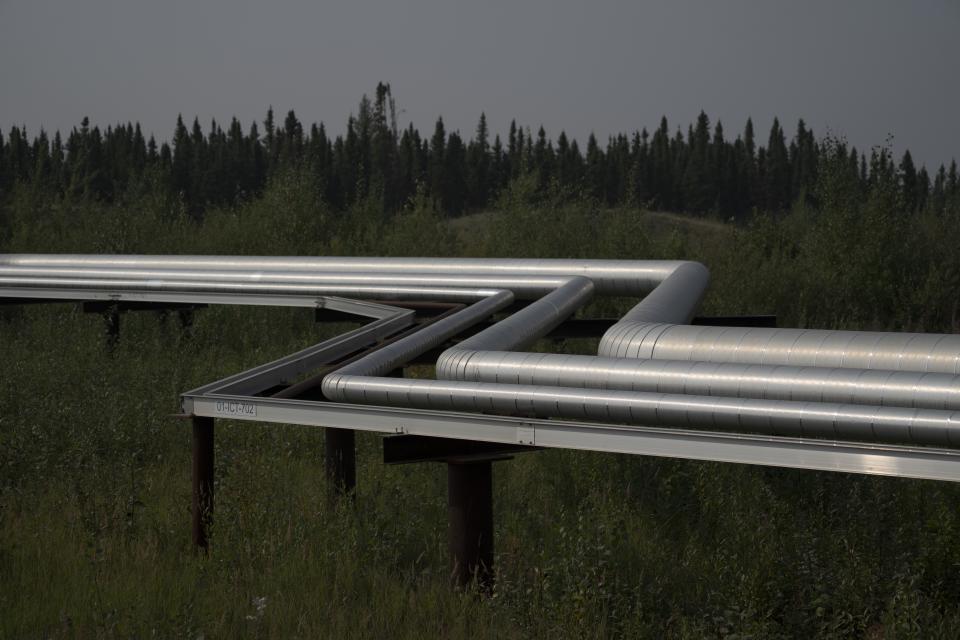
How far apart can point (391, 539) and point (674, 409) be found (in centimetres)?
361

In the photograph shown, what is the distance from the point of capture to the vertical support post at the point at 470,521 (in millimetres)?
7211

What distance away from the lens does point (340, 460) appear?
9.63 metres

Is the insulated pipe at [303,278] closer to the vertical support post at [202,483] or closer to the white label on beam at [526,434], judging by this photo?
the vertical support post at [202,483]

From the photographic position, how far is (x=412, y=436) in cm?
668

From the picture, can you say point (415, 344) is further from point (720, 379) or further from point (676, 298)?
point (720, 379)

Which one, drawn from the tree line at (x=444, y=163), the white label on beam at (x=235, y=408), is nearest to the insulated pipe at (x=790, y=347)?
the white label on beam at (x=235, y=408)

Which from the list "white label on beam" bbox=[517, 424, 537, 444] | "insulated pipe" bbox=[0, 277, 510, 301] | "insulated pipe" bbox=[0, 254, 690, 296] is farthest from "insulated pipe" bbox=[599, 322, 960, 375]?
"insulated pipe" bbox=[0, 277, 510, 301]

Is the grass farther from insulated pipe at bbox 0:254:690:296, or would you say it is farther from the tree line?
the tree line

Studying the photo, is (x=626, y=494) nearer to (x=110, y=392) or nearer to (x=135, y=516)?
(x=135, y=516)

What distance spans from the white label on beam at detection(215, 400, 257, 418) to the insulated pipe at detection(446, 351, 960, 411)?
1361 mm

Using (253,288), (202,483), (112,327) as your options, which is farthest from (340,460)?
(112,327)

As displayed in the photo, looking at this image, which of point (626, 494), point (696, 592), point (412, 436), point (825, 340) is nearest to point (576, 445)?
point (412, 436)

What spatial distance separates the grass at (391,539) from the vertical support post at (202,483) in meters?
0.20

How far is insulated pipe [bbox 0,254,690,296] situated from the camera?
391 inches
